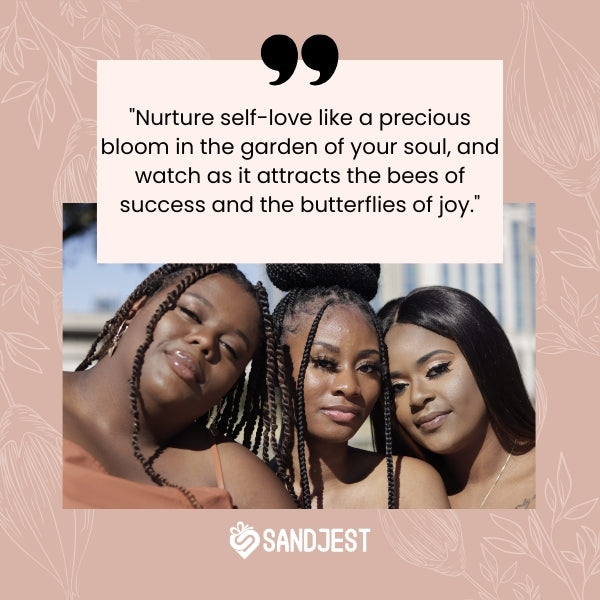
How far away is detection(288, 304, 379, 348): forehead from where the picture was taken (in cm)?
486

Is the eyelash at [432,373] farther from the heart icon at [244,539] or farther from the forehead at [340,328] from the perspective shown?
the heart icon at [244,539]

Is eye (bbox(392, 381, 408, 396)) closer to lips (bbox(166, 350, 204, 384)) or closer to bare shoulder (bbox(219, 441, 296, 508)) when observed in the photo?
bare shoulder (bbox(219, 441, 296, 508))

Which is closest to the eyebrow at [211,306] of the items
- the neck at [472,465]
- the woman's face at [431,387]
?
the woman's face at [431,387]

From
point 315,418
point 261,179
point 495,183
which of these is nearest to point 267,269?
point 261,179

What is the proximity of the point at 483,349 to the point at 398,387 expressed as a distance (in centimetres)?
49

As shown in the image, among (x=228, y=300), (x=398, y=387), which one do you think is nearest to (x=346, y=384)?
(x=398, y=387)

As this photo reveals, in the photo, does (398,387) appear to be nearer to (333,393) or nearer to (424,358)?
(424,358)

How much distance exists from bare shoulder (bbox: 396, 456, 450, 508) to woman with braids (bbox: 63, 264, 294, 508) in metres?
0.62

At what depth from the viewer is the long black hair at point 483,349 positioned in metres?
5.11

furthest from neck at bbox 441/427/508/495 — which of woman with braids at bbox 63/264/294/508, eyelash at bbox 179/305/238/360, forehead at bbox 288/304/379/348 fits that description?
eyelash at bbox 179/305/238/360

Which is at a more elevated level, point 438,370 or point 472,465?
point 438,370

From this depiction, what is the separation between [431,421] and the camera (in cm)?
506

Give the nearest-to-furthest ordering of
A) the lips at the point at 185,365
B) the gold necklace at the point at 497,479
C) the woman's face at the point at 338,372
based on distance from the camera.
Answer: the lips at the point at 185,365, the woman's face at the point at 338,372, the gold necklace at the point at 497,479

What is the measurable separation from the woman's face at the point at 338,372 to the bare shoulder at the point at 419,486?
0.35m
